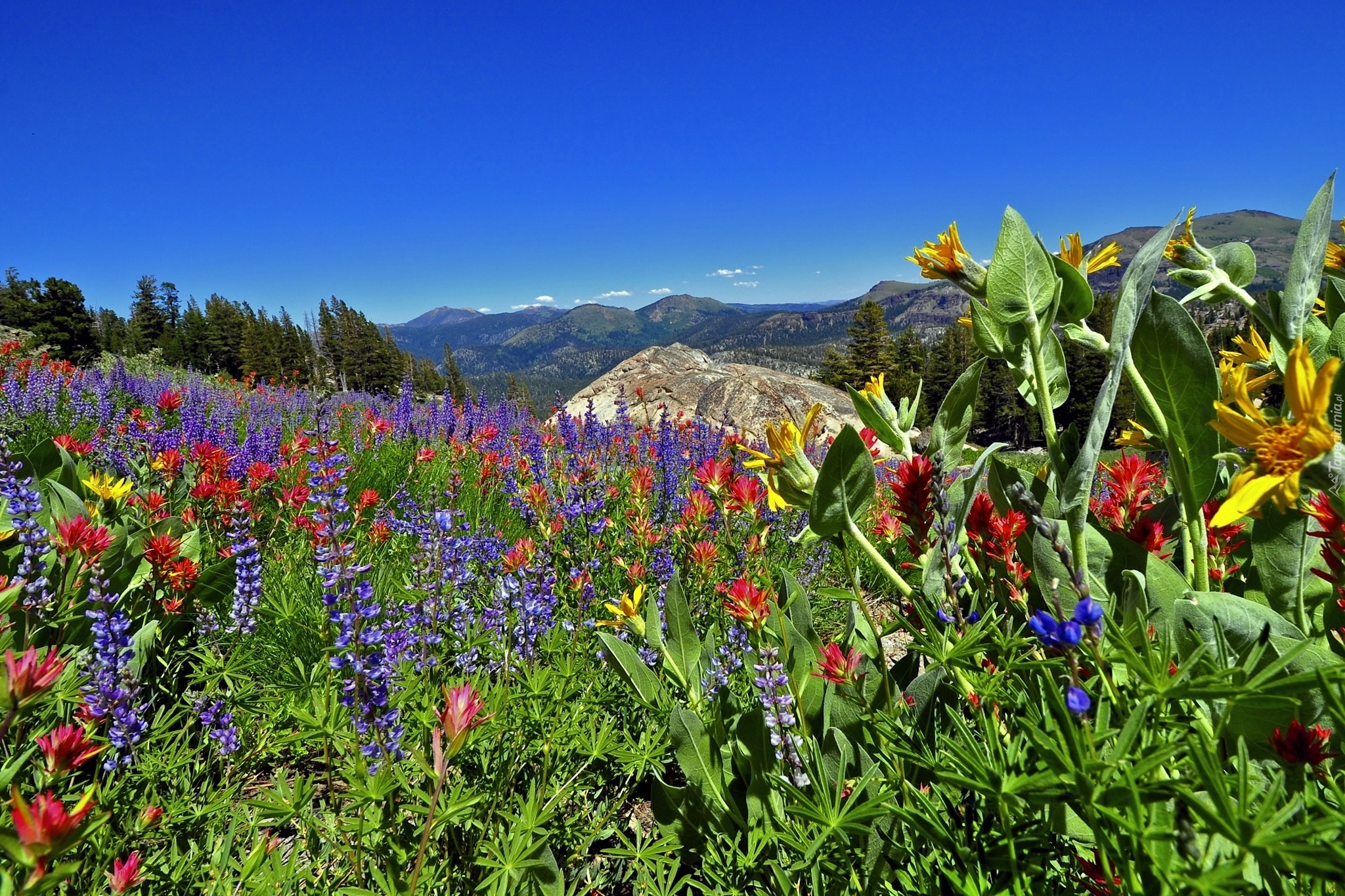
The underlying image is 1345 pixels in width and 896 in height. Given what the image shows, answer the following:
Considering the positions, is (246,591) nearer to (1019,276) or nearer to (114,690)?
(114,690)

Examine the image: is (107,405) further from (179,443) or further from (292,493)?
(292,493)

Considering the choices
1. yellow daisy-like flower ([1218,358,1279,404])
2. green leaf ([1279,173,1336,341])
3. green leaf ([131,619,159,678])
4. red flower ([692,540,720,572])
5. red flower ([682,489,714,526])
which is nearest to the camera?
yellow daisy-like flower ([1218,358,1279,404])

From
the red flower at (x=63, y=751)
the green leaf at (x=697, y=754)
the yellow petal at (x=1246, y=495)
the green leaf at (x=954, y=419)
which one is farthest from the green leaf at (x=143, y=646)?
the yellow petal at (x=1246, y=495)

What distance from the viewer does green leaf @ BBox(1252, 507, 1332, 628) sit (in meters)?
1.06

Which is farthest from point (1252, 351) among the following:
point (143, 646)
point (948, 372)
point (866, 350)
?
point (948, 372)

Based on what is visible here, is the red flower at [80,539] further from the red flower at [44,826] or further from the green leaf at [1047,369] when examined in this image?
the green leaf at [1047,369]

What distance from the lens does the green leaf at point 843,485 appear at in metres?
1.14

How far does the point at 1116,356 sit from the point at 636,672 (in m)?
1.37

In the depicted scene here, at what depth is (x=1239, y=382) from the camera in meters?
0.83

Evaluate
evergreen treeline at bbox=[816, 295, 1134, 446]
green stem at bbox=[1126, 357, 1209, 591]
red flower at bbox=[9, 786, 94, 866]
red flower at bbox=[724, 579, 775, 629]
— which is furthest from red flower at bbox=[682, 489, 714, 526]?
evergreen treeline at bbox=[816, 295, 1134, 446]

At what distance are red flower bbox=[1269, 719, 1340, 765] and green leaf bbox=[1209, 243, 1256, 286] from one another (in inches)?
40.3

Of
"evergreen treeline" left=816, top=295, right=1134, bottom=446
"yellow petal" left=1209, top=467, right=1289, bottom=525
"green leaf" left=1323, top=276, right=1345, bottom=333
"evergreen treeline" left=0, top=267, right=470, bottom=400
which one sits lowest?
"evergreen treeline" left=816, top=295, right=1134, bottom=446

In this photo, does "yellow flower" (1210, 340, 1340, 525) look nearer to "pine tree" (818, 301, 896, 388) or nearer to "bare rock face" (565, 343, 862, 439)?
"bare rock face" (565, 343, 862, 439)

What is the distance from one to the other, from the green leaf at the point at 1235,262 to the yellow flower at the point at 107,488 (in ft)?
12.0
